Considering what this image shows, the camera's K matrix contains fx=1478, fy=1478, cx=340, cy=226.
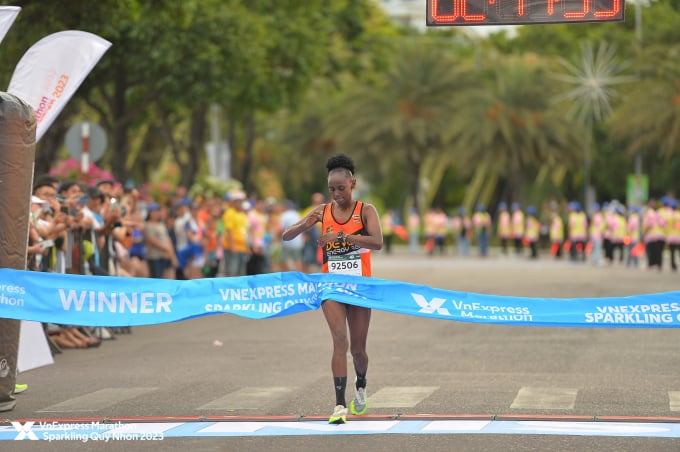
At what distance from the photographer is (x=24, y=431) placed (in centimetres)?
995

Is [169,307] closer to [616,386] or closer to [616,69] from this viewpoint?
[616,386]

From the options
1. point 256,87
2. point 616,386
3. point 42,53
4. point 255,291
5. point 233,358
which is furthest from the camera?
point 256,87

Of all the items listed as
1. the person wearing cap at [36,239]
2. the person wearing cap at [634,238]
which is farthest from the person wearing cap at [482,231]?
the person wearing cap at [36,239]

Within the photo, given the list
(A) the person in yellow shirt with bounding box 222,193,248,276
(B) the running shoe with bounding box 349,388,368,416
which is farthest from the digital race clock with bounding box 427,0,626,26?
(A) the person in yellow shirt with bounding box 222,193,248,276

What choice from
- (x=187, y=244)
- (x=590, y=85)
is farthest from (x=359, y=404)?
(x=590, y=85)

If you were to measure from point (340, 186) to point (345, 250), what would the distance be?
494 mm

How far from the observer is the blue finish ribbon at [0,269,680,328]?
34.3 feet

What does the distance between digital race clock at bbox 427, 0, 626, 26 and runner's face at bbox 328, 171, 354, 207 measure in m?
2.81

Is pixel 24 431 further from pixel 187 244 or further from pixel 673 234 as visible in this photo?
pixel 673 234

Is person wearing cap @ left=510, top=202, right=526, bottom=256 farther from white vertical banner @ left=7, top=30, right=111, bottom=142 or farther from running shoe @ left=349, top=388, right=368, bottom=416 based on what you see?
running shoe @ left=349, top=388, right=368, bottom=416

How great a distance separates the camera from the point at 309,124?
8012 centimetres

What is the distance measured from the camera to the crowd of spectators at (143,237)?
16.2 m

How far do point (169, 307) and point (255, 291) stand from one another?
64cm

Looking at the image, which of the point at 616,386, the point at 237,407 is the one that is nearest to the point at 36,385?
the point at 237,407
